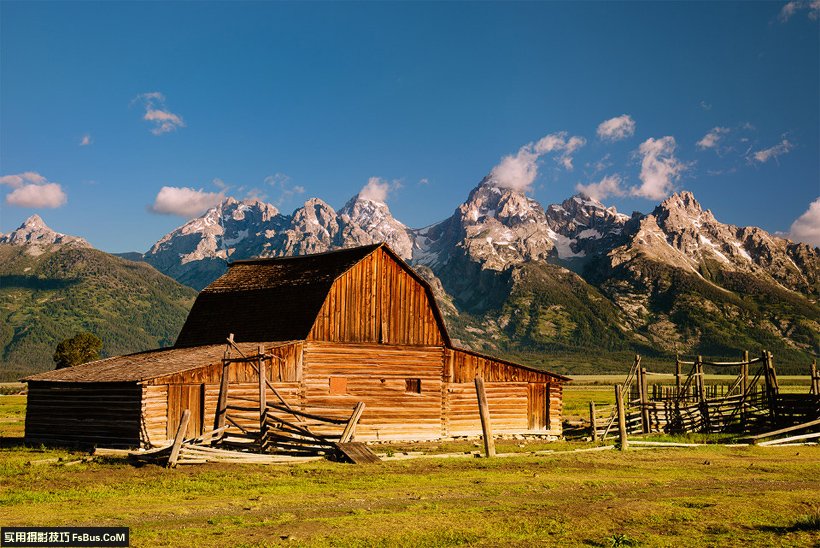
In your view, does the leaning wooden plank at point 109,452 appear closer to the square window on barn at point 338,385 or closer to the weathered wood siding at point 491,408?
the square window on barn at point 338,385

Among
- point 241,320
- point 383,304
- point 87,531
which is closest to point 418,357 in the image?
point 383,304

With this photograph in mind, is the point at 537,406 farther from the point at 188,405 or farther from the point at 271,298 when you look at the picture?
the point at 188,405

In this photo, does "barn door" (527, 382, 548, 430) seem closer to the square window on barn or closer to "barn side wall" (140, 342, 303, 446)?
the square window on barn

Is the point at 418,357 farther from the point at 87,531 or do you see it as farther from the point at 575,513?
the point at 87,531

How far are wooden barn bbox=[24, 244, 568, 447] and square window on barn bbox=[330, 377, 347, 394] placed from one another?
0.06 metres

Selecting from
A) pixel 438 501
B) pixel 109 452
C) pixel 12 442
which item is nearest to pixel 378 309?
pixel 109 452

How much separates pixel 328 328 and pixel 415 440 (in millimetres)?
7417

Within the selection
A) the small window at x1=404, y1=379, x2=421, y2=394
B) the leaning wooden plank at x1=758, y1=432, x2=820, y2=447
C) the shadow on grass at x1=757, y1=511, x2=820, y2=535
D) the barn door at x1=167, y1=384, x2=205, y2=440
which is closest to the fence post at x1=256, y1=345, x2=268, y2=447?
the barn door at x1=167, y1=384, x2=205, y2=440

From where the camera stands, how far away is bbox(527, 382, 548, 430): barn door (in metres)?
42.8

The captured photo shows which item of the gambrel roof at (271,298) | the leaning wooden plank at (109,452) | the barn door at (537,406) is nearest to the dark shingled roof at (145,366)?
the gambrel roof at (271,298)

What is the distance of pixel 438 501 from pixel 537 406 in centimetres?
2507

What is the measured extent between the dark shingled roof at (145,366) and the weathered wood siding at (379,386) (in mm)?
2734

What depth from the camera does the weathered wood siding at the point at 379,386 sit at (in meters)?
37.0

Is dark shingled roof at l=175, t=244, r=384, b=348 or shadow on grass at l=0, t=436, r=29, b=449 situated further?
dark shingled roof at l=175, t=244, r=384, b=348
